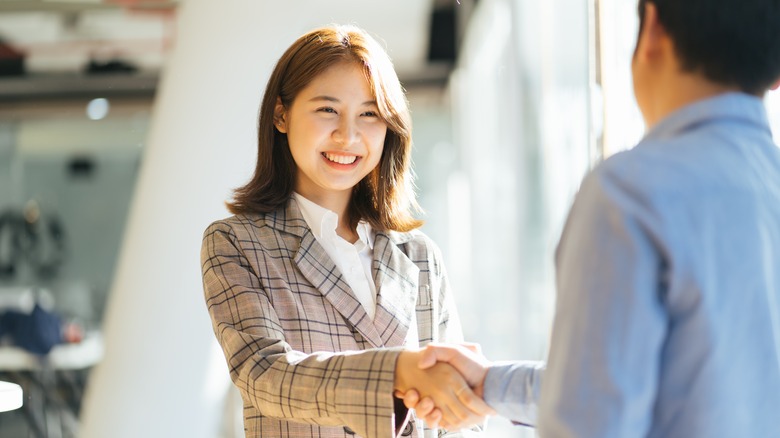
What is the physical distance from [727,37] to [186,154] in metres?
2.70

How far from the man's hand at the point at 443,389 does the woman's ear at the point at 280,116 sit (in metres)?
0.49

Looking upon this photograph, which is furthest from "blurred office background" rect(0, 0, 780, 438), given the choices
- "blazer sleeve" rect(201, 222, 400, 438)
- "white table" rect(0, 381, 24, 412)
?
"white table" rect(0, 381, 24, 412)

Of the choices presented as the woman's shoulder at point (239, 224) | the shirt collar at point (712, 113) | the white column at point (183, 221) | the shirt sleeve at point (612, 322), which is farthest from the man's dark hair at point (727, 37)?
the white column at point (183, 221)

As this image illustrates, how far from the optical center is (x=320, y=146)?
1.54 m

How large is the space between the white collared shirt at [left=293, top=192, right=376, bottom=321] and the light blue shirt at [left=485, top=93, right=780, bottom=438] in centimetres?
66

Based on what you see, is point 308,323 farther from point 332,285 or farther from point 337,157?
point 337,157

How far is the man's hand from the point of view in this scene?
1.32 metres

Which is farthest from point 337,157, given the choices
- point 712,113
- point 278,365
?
point 712,113

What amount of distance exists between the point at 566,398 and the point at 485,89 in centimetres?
619

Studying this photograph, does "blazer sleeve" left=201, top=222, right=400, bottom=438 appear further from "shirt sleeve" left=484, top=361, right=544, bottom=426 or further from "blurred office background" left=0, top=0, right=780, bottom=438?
"blurred office background" left=0, top=0, right=780, bottom=438

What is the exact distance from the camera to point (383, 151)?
5.53 feet

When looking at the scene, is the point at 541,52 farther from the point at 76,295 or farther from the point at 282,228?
the point at 76,295

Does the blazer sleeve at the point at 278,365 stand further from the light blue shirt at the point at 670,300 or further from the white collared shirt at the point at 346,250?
the light blue shirt at the point at 670,300

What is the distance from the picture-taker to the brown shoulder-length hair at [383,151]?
1562 mm
